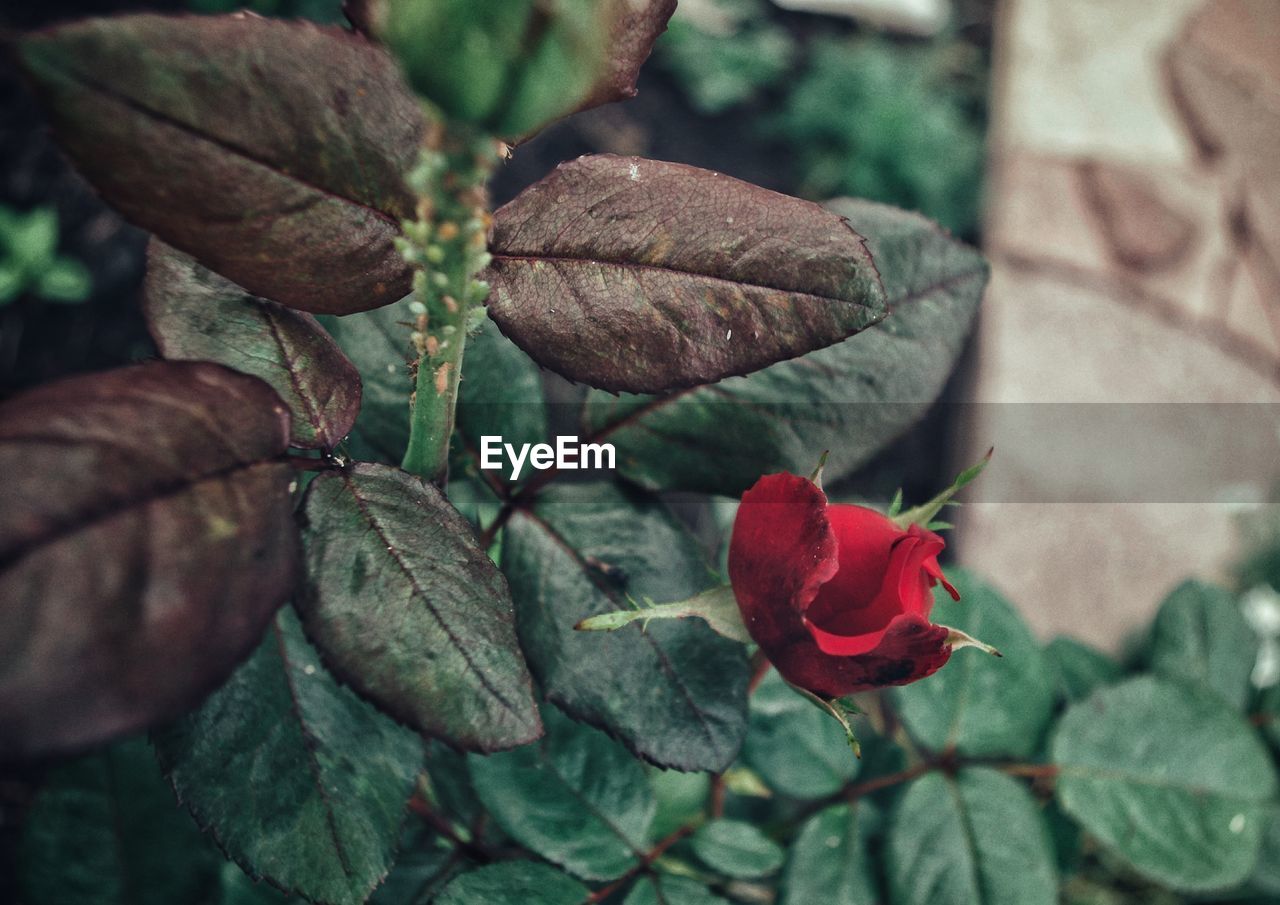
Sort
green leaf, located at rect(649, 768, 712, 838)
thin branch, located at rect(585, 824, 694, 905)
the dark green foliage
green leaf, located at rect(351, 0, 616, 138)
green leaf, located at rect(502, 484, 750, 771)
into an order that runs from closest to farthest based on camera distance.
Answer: green leaf, located at rect(351, 0, 616, 138)
green leaf, located at rect(502, 484, 750, 771)
thin branch, located at rect(585, 824, 694, 905)
green leaf, located at rect(649, 768, 712, 838)
the dark green foliage

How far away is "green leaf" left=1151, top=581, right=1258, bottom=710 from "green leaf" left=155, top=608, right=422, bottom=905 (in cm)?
71

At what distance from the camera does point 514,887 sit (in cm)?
52

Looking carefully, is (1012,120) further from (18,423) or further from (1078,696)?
(18,423)

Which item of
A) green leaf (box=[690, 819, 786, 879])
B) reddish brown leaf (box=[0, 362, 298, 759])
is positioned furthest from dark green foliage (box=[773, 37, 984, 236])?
reddish brown leaf (box=[0, 362, 298, 759])

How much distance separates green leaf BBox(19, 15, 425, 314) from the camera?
0.29 metres

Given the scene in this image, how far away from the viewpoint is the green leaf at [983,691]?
2.34 feet

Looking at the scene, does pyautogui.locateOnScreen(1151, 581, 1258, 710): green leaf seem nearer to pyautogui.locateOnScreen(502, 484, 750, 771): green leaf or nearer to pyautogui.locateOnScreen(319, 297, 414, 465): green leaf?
pyautogui.locateOnScreen(502, 484, 750, 771): green leaf

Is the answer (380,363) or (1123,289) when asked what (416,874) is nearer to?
(380,363)

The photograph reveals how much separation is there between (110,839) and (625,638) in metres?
0.48

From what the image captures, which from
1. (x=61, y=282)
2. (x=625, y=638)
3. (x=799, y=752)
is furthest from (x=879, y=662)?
(x=61, y=282)

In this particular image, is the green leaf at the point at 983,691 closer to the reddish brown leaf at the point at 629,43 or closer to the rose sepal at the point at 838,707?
the rose sepal at the point at 838,707

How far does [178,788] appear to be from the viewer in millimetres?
417

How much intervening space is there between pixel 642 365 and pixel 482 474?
0.16m

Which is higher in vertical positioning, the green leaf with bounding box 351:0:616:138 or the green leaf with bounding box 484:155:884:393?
the green leaf with bounding box 351:0:616:138
